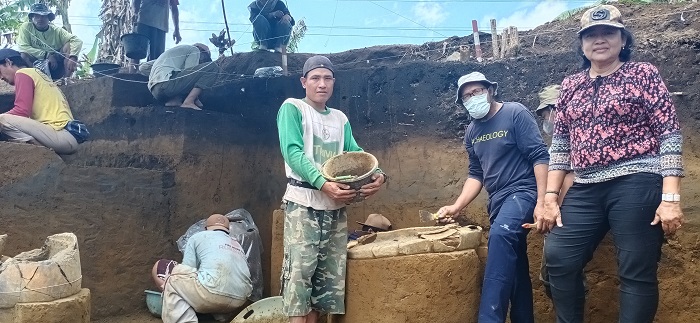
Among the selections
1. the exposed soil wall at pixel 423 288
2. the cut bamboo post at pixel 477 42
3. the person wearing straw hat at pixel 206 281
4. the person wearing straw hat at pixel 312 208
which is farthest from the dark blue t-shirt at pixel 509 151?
the cut bamboo post at pixel 477 42

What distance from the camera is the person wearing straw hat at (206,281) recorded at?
167 inches

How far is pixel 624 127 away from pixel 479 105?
89 centimetres

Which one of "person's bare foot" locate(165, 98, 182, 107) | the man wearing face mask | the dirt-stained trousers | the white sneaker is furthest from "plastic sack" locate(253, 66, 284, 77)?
the dirt-stained trousers

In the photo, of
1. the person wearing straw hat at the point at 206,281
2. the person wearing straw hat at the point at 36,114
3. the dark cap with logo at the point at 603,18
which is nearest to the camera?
the dark cap with logo at the point at 603,18

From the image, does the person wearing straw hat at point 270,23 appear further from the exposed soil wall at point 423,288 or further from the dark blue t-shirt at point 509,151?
the exposed soil wall at point 423,288

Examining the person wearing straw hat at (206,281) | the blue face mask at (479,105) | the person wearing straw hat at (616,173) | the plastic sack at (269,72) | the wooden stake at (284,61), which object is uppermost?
the wooden stake at (284,61)

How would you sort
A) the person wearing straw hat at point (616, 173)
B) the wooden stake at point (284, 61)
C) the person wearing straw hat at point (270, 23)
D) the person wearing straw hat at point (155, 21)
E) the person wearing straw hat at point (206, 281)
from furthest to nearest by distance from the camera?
the person wearing straw hat at point (155, 21)
the person wearing straw hat at point (270, 23)
the wooden stake at point (284, 61)
the person wearing straw hat at point (206, 281)
the person wearing straw hat at point (616, 173)

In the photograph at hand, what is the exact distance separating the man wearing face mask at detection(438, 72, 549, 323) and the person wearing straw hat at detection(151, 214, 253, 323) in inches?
69.7

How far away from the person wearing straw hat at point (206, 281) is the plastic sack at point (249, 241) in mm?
652

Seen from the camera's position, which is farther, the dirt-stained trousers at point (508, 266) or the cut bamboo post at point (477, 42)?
the cut bamboo post at point (477, 42)

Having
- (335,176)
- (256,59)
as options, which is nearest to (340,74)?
(256,59)

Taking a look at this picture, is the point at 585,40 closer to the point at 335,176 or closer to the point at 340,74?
the point at 335,176

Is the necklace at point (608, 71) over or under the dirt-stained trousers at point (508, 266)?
over

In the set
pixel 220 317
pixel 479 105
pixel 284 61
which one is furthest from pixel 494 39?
pixel 220 317
